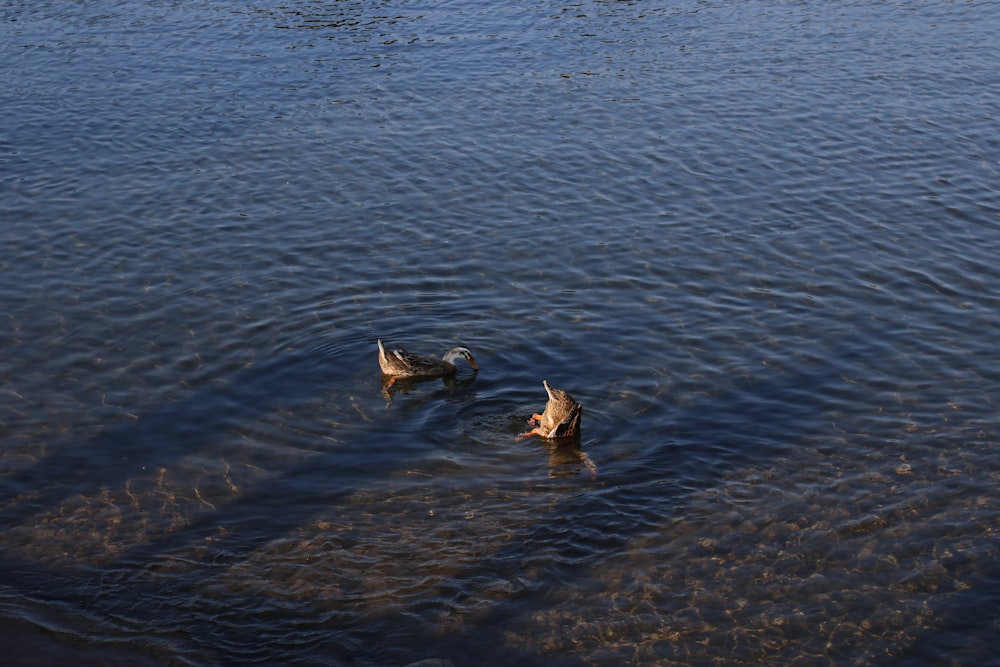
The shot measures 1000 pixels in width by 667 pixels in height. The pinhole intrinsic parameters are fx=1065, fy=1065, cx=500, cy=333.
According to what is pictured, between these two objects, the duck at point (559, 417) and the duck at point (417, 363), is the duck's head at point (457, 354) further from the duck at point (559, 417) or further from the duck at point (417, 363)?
the duck at point (559, 417)

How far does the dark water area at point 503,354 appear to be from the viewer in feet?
37.2

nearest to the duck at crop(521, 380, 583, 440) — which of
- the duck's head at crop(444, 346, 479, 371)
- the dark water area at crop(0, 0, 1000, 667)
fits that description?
the dark water area at crop(0, 0, 1000, 667)

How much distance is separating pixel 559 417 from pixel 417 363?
8.66 feet

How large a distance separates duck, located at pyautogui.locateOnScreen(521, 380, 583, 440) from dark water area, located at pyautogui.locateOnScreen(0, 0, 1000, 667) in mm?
376

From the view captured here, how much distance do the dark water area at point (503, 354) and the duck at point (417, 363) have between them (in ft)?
0.90

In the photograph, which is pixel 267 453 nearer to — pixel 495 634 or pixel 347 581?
pixel 347 581

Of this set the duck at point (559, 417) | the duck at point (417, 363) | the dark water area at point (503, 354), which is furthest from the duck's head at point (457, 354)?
the duck at point (559, 417)

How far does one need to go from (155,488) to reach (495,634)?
5122mm

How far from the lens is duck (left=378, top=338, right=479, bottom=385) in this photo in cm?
1565

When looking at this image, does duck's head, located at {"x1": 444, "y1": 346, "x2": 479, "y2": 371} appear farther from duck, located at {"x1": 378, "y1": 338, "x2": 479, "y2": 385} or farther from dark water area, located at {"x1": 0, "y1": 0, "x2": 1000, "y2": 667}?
dark water area, located at {"x1": 0, "y1": 0, "x2": 1000, "y2": 667}

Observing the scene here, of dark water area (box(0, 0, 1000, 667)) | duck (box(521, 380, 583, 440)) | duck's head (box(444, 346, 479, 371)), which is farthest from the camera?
duck's head (box(444, 346, 479, 371))

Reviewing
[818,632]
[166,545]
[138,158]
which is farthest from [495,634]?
[138,158]

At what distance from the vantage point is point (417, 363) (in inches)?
620

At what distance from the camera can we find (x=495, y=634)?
10891 millimetres
